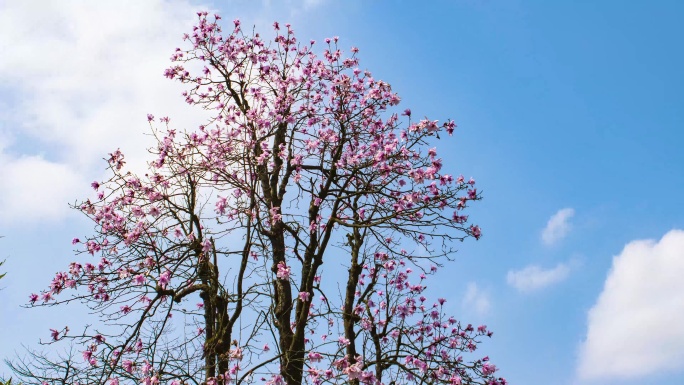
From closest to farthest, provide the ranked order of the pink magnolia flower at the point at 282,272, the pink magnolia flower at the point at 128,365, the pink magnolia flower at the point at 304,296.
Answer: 1. the pink magnolia flower at the point at 128,365
2. the pink magnolia flower at the point at 282,272
3. the pink magnolia flower at the point at 304,296

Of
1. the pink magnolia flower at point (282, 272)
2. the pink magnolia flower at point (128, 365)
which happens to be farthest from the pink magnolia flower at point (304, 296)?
the pink magnolia flower at point (128, 365)

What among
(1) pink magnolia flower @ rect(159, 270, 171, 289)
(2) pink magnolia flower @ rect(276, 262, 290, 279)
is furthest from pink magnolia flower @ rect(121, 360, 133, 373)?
(2) pink magnolia flower @ rect(276, 262, 290, 279)

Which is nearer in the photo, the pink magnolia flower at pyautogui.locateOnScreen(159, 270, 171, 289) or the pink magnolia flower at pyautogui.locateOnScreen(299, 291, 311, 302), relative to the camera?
the pink magnolia flower at pyautogui.locateOnScreen(159, 270, 171, 289)

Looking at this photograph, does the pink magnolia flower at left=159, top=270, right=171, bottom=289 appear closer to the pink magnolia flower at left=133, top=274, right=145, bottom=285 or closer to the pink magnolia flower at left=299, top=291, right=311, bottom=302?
the pink magnolia flower at left=133, top=274, right=145, bottom=285

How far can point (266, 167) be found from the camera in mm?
10344

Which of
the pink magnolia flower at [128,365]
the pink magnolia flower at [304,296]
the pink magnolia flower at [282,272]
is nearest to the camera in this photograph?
the pink magnolia flower at [128,365]

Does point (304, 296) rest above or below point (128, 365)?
above

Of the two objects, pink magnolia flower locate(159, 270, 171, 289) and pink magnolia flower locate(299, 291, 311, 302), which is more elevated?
pink magnolia flower locate(159, 270, 171, 289)

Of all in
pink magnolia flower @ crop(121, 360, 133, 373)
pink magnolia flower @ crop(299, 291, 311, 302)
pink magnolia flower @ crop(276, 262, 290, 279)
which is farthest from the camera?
pink magnolia flower @ crop(299, 291, 311, 302)

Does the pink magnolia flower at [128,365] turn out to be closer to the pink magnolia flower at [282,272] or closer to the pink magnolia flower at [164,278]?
the pink magnolia flower at [164,278]

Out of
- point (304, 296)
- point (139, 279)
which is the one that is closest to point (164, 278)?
point (139, 279)

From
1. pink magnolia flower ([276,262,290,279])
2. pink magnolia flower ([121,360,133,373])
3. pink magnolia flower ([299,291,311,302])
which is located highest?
pink magnolia flower ([276,262,290,279])

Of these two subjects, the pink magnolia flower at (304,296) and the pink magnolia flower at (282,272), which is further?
the pink magnolia flower at (304,296)

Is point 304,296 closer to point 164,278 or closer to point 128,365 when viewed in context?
point 164,278
